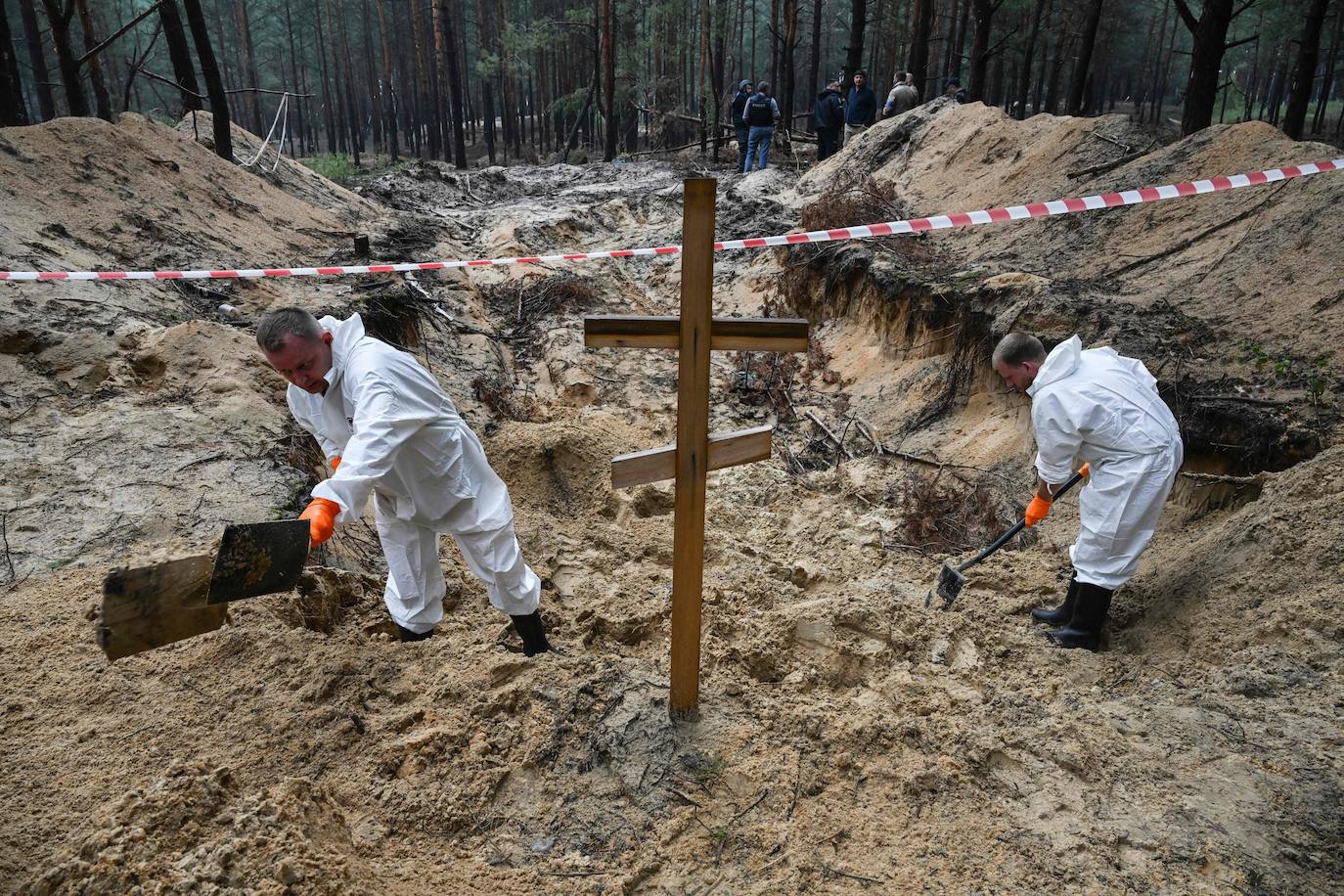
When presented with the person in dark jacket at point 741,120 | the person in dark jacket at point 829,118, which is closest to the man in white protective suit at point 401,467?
the person in dark jacket at point 829,118

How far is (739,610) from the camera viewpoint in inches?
158

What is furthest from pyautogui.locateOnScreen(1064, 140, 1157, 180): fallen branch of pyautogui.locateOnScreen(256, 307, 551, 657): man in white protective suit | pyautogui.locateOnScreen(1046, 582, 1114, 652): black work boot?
pyautogui.locateOnScreen(256, 307, 551, 657): man in white protective suit

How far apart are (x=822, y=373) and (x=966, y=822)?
222 inches

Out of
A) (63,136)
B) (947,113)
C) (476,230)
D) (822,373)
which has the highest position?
(947,113)

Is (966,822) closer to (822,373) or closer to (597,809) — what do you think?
(597,809)

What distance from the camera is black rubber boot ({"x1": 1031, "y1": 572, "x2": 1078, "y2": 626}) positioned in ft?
12.4

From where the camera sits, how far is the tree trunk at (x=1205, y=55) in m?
8.20

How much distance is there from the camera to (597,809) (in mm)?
2648

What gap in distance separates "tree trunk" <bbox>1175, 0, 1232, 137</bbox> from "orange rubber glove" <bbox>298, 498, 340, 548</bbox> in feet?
32.9

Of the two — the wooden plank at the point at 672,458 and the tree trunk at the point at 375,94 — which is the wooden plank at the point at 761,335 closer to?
the wooden plank at the point at 672,458

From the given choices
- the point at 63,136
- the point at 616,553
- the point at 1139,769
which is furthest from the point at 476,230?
the point at 1139,769

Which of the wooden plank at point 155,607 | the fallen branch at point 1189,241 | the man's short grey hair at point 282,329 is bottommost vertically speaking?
the wooden plank at point 155,607

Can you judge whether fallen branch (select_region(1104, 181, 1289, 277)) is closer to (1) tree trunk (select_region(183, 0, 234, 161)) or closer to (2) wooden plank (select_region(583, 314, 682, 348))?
(2) wooden plank (select_region(583, 314, 682, 348))

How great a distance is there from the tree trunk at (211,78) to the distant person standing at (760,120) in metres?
9.56
